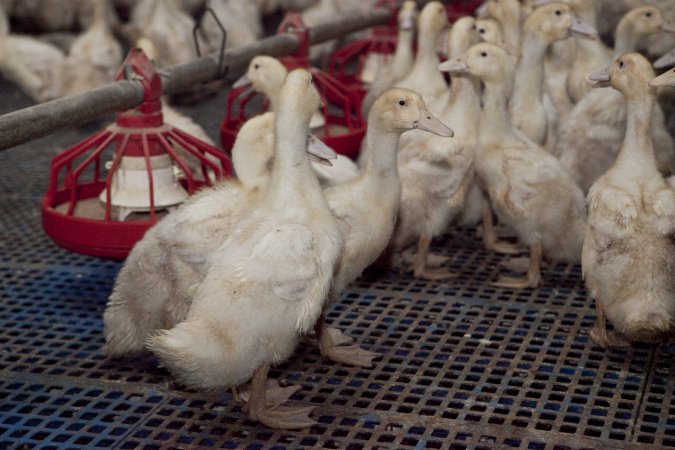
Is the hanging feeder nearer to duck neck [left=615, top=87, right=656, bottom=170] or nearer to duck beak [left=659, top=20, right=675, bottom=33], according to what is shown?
duck beak [left=659, top=20, right=675, bottom=33]

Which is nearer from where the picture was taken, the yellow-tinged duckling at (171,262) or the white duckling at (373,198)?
the yellow-tinged duckling at (171,262)

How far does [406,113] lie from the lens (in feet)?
11.6

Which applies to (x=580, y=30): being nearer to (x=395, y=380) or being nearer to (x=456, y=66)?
(x=456, y=66)

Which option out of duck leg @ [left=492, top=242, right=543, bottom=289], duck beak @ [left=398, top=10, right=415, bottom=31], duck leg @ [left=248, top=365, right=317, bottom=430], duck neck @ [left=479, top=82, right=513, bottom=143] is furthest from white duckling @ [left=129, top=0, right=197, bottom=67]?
duck leg @ [left=248, top=365, right=317, bottom=430]

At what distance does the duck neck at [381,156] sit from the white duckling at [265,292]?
526 millimetres

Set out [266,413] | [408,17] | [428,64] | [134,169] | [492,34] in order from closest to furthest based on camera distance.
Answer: [266,413], [134,169], [492,34], [428,64], [408,17]

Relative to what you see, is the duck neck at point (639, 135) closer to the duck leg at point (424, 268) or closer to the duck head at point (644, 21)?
the duck leg at point (424, 268)

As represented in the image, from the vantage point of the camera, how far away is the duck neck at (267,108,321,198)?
3.02 metres

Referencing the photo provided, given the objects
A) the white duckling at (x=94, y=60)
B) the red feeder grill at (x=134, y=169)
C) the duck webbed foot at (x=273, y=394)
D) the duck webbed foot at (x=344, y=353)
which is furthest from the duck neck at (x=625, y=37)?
the white duckling at (x=94, y=60)

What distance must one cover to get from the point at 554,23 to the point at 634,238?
1.77m

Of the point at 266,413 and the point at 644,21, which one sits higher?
the point at 644,21

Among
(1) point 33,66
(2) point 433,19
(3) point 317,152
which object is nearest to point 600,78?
(3) point 317,152

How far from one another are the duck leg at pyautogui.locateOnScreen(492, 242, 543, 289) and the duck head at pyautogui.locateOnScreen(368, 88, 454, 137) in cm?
81

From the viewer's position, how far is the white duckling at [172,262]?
3.21 m
